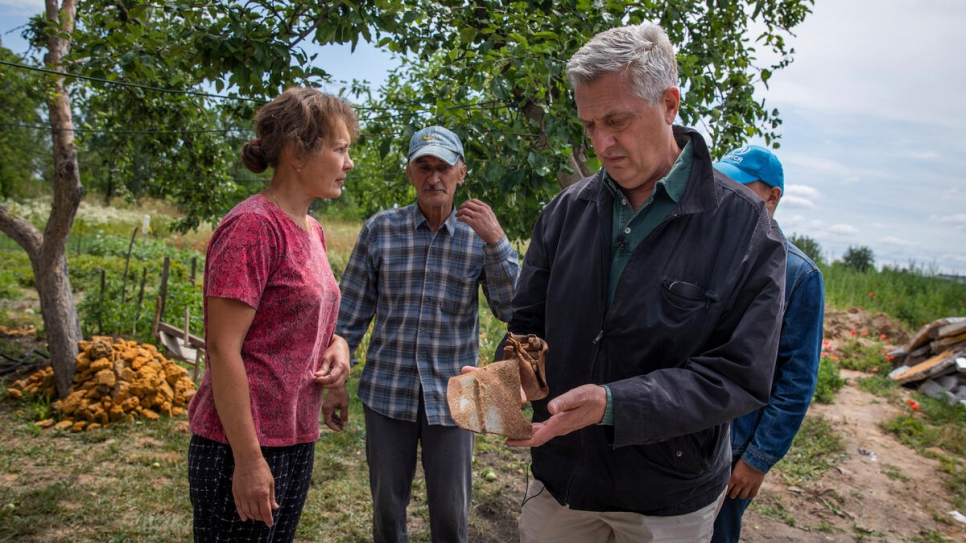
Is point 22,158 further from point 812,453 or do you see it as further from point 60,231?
point 812,453

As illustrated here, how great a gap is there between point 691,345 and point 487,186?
213cm

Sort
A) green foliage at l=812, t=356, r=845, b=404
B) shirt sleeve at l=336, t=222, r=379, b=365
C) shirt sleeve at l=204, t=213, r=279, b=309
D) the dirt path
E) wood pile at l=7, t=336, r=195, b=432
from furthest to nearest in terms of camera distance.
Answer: green foliage at l=812, t=356, r=845, b=404
wood pile at l=7, t=336, r=195, b=432
the dirt path
shirt sleeve at l=336, t=222, r=379, b=365
shirt sleeve at l=204, t=213, r=279, b=309

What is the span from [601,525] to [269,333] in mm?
1082

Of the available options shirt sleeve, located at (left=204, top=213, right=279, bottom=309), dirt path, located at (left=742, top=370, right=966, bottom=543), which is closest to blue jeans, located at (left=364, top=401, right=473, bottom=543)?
shirt sleeve, located at (left=204, top=213, right=279, bottom=309)

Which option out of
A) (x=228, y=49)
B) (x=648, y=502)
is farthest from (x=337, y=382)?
(x=228, y=49)

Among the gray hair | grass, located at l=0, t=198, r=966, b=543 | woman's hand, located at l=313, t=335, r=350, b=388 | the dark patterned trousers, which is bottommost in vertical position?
grass, located at l=0, t=198, r=966, b=543

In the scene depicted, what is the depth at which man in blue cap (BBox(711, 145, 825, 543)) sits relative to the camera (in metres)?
2.26

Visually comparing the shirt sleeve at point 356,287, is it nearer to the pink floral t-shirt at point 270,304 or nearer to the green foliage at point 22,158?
the pink floral t-shirt at point 270,304

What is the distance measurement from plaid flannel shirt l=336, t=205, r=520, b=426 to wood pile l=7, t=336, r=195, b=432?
361cm

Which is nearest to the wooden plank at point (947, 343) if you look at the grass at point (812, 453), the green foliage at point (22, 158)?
the grass at point (812, 453)

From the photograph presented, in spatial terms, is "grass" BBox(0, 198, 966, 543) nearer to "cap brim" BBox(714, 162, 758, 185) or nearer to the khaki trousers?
the khaki trousers

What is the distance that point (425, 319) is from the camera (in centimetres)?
266

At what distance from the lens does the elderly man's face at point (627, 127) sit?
1.52 metres

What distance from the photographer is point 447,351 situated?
2.68 meters
